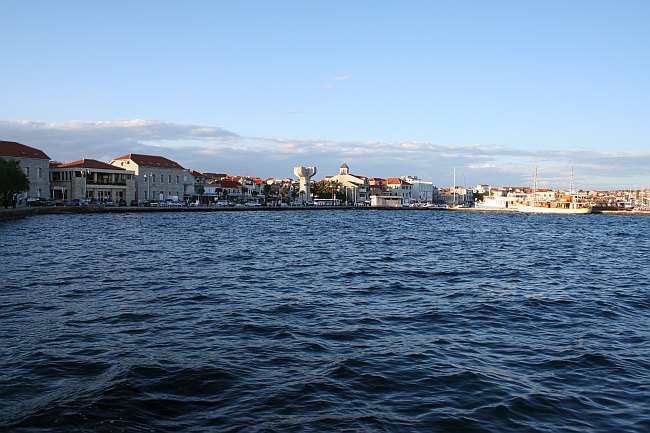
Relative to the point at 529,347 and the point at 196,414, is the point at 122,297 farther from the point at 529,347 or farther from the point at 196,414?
the point at 529,347

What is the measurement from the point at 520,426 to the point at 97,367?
6.49 m

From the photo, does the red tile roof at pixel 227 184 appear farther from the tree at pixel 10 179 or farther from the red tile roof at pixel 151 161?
the tree at pixel 10 179

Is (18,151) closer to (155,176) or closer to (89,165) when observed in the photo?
(89,165)

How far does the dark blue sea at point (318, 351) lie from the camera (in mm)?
7188

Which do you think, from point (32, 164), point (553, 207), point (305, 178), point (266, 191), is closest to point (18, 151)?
point (32, 164)

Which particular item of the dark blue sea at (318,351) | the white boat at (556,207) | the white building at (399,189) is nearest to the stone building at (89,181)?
→ the dark blue sea at (318,351)

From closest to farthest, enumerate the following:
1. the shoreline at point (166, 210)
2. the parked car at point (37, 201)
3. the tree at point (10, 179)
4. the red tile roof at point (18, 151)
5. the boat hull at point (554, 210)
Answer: the tree at point (10, 179), the shoreline at point (166, 210), the parked car at point (37, 201), the red tile roof at point (18, 151), the boat hull at point (554, 210)

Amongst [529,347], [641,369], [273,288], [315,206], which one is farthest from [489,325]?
[315,206]

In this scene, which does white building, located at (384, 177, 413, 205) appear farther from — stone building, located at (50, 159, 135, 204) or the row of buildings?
stone building, located at (50, 159, 135, 204)

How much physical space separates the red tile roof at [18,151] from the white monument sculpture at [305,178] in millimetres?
62987

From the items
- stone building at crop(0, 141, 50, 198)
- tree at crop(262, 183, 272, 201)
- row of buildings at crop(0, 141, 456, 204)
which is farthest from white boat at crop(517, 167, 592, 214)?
stone building at crop(0, 141, 50, 198)

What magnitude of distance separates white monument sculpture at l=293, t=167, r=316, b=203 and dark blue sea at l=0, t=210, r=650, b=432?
369ft

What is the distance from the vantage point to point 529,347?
1066cm

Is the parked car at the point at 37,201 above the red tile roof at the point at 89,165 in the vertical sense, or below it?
below
